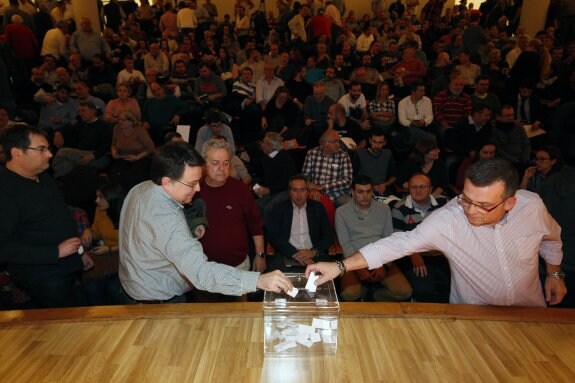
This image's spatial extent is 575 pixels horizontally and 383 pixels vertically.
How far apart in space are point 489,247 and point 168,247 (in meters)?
1.55

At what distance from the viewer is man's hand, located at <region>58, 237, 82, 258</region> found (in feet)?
9.07

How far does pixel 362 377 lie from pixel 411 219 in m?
2.47

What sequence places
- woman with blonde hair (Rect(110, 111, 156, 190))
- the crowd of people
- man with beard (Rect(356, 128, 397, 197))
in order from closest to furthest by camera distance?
the crowd of people → man with beard (Rect(356, 128, 397, 197)) → woman with blonde hair (Rect(110, 111, 156, 190))

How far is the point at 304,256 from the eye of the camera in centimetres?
412

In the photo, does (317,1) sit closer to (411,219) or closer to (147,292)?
(411,219)

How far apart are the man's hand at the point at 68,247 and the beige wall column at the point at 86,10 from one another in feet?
31.1

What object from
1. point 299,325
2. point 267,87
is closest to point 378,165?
point 267,87

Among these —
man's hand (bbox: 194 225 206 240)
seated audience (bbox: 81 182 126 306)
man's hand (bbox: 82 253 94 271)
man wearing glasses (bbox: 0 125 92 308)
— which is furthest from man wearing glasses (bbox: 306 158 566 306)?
seated audience (bbox: 81 182 126 306)

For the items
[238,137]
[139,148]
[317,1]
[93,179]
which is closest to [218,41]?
[317,1]

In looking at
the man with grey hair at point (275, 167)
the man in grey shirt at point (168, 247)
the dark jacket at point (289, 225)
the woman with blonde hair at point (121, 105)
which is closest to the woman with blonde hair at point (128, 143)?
the woman with blonde hair at point (121, 105)

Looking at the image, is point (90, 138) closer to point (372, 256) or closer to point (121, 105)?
point (121, 105)

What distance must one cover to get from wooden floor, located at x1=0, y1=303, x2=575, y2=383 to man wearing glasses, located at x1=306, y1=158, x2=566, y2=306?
129 mm

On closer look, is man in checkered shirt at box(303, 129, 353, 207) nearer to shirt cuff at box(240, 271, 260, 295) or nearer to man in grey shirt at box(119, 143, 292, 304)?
man in grey shirt at box(119, 143, 292, 304)

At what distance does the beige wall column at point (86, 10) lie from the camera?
10.7 metres
